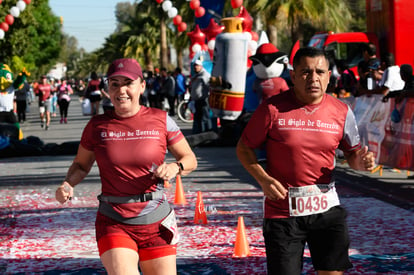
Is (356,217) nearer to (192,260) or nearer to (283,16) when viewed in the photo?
(192,260)

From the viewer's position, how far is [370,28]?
21438 millimetres

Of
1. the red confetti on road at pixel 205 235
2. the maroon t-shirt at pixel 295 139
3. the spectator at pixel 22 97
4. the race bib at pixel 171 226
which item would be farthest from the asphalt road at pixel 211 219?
the spectator at pixel 22 97

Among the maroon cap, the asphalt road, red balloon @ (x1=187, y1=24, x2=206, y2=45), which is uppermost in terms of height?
red balloon @ (x1=187, y1=24, x2=206, y2=45)

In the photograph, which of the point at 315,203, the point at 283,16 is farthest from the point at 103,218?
the point at 283,16

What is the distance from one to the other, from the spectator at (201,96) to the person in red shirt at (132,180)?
15.0 meters

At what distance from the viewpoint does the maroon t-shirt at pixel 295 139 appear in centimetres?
463

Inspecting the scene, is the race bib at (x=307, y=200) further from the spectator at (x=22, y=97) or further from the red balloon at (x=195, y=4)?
the spectator at (x=22, y=97)

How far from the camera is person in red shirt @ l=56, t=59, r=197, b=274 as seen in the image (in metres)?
4.65

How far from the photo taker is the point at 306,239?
471 centimetres

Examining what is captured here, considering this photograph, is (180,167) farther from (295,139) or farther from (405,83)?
(405,83)

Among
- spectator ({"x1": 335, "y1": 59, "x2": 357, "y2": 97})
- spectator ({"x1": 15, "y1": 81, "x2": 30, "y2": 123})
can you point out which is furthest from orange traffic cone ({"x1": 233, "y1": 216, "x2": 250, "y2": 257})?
spectator ({"x1": 15, "y1": 81, "x2": 30, "y2": 123})

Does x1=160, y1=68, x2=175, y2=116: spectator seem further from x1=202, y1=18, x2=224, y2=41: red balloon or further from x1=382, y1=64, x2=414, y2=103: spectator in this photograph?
x1=382, y1=64, x2=414, y2=103: spectator

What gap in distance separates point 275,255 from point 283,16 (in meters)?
29.9

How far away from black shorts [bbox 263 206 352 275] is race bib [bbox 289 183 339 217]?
0.11 ft
